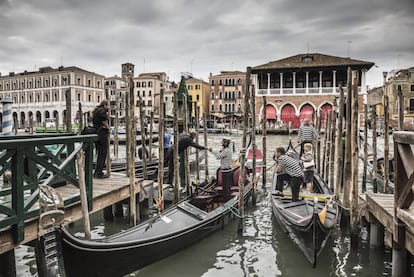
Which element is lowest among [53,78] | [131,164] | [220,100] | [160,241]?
[160,241]

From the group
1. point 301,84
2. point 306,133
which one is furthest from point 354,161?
point 301,84

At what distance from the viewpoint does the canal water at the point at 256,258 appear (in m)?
4.45

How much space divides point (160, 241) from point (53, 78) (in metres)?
44.2

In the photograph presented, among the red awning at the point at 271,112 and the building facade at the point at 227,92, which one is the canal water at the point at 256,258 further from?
the building facade at the point at 227,92

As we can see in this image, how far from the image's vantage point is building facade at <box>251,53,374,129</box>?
91.6 ft

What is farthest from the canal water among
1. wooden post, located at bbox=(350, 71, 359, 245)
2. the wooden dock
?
the wooden dock

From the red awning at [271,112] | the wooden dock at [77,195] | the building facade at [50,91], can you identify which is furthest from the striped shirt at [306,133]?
the building facade at [50,91]

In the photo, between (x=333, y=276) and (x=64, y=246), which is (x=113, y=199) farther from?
(x=333, y=276)

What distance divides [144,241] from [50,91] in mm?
44599

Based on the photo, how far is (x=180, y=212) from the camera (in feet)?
16.5

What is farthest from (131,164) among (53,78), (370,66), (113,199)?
(53,78)

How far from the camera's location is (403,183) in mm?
3191

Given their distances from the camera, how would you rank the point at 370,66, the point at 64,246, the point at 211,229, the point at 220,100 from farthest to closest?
the point at 220,100
the point at 370,66
the point at 211,229
the point at 64,246

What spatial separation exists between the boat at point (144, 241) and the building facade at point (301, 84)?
78.2 ft
